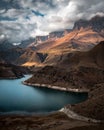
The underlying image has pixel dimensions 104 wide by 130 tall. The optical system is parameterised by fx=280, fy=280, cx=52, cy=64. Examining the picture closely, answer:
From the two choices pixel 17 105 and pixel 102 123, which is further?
pixel 17 105

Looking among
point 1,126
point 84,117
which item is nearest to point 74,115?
point 84,117


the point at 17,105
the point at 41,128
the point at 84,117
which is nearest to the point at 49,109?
the point at 17,105

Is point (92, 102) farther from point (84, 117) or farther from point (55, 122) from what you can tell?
point (55, 122)

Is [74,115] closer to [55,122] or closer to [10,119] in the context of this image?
[55,122]

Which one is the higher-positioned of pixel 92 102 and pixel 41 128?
pixel 92 102

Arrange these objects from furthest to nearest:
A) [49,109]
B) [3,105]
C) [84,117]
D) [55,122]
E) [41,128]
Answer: [3,105], [49,109], [84,117], [55,122], [41,128]

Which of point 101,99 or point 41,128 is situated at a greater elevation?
point 101,99

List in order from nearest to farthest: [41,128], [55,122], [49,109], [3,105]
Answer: [41,128] < [55,122] < [49,109] < [3,105]

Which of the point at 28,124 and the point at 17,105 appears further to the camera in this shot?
the point at 17,105

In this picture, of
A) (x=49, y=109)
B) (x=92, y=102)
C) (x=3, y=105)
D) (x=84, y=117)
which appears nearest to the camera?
(x=84, y=117)
